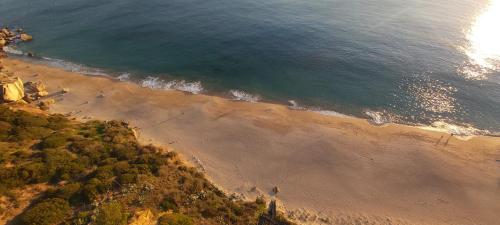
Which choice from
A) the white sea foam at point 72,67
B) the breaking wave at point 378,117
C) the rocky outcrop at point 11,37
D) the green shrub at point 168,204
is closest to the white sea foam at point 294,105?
the breaking wave at point 378,117

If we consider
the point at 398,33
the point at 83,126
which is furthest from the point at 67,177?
the point at 398,33

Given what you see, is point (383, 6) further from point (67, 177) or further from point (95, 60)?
point (67, 177)

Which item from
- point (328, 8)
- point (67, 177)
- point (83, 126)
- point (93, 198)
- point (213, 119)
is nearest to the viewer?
point (93, 198)

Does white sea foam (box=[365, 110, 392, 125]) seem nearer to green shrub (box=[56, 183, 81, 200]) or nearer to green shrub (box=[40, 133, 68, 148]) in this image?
green shrub (box=[56, 183, 81, 200])

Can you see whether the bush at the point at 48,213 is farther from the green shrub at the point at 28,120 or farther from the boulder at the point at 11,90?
the boulder at the point at 11,90

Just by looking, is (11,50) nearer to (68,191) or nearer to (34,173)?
(34,173)

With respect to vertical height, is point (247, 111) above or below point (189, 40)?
below
